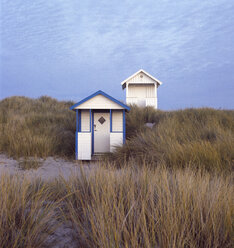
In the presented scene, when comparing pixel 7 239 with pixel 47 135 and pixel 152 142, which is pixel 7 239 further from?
pixel 47 135

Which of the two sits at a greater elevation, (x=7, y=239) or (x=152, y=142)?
(x=152, y=142)

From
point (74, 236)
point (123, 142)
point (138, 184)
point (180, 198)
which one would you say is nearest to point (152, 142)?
point (123, 142)

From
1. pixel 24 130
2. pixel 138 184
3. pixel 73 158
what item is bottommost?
pixel 73 158

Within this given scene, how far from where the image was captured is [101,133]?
1140cm

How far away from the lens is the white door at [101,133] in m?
11.3

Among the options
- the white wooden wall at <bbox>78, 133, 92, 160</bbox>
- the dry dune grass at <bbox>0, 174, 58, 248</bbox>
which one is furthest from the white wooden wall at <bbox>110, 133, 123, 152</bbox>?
the dry dune grass at <bbox>0, 174, 58, 248</bbox>

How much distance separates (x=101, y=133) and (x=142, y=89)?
10.6 metres

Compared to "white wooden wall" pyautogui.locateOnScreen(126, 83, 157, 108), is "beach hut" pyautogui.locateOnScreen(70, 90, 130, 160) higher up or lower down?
lower down

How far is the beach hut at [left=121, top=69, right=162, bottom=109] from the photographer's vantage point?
63.1 feet

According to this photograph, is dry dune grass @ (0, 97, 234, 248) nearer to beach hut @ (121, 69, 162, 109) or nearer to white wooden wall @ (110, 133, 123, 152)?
white wooden wall @ (110, 133, 123, 152)

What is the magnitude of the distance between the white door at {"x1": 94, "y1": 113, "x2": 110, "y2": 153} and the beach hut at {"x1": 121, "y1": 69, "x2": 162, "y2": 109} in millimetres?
8952

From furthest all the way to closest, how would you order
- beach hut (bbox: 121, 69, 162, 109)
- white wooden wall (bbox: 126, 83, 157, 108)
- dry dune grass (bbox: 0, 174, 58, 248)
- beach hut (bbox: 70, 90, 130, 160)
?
1. white wooden wall (bbox: 126, 83, 157, 108)
2. beach hut (bbox: 121, 69, 162, 109)
3. beach hut (bbox: 70, 90, 130, 160)
4. dry dune grass (bbox: 0, 174, 58, 248)

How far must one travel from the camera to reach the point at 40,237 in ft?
6.86

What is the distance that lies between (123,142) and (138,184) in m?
6.91
